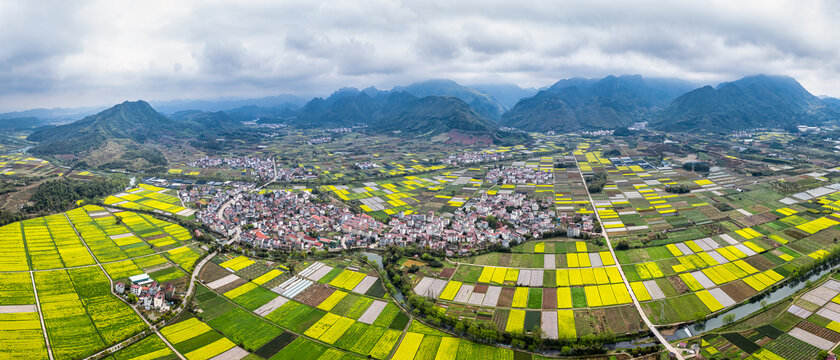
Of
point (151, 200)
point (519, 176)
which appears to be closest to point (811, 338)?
point (519, 176)

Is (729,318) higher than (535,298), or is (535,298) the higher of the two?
(535,298)

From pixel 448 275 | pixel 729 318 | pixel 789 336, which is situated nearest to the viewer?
pixel 789 336

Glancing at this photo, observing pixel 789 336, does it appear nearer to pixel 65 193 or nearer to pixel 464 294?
pixel 464 294

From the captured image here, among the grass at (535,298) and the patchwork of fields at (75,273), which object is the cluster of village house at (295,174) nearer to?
the patchwork of fields at (75,273)

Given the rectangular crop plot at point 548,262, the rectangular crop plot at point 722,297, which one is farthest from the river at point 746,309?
the rectangular crop plot at point 548,262

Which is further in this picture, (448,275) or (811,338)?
(448,275)

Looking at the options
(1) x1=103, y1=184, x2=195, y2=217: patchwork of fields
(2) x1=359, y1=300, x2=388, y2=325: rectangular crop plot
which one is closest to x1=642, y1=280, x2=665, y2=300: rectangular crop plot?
(2) x1=359, y1=300, x2=388, y2=325: rectangular crop plot

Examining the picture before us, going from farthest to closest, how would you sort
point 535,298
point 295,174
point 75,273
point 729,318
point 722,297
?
point 295,174 → point 75,273 → point 535,298 → point 722,297 → point 729,318

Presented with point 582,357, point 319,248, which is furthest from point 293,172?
point 582,357

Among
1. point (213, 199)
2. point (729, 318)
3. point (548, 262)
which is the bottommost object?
point (729, 318)
